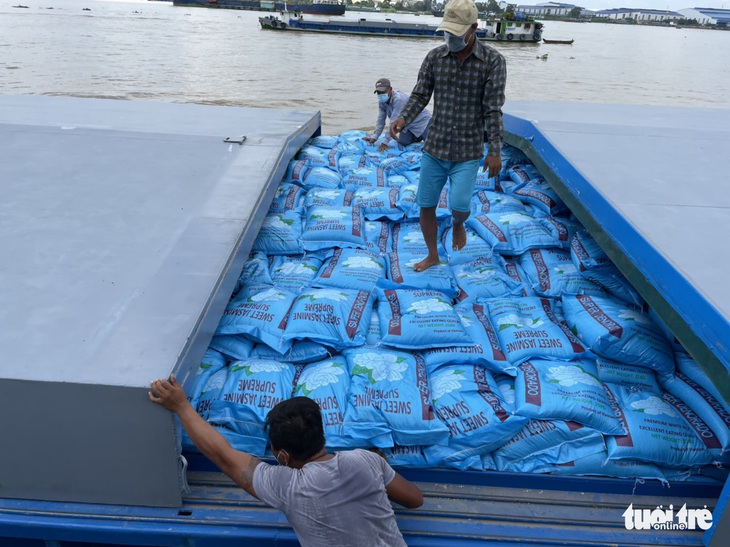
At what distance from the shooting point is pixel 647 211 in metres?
2.74

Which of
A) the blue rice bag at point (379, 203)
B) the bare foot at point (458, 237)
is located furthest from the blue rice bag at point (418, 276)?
the blue rice bag at point (379, 203)

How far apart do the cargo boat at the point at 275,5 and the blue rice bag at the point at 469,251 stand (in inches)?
2168

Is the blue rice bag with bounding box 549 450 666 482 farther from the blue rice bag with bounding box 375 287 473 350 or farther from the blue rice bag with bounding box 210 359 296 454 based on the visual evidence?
the blue rice bag with bounding box 210 359 296 454

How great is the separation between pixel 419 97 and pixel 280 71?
20.1 m

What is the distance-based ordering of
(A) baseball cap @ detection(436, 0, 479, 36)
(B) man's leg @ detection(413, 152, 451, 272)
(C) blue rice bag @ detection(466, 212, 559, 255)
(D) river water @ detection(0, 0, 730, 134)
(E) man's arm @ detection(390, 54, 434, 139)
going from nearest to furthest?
(A) baseball cap @ detection(436, 0, 479, 36), (E) man's arm @ detection(390, 54, 434, 139), (B) man's leg @ detection(413, 152, 451, 272), (C) blue rice bag @ detection(466, 212, 559, 255), (D) river water @ detection(0, 0, 730, 134)

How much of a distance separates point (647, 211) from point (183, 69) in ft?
70.9

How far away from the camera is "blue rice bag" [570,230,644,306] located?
9.89 feet

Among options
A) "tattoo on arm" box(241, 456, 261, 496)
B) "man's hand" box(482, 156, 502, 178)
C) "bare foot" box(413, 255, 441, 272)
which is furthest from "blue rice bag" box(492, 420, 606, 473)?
"man's hand" box(482, 156, 502, 178)

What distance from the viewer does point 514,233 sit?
364 centimetres

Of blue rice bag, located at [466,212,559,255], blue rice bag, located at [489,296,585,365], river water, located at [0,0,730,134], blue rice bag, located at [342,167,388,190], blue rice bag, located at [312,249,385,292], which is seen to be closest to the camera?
blue rice bag, located at [489,296,585,365]

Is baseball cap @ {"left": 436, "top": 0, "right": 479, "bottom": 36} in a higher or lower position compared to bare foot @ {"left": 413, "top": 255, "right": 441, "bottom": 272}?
higher

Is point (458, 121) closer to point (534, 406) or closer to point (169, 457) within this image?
point (534, 406)

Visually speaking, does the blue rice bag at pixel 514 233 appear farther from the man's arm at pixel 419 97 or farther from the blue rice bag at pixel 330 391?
the blue rice bag at pixel 330 391

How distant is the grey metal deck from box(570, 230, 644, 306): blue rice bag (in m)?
1.82
